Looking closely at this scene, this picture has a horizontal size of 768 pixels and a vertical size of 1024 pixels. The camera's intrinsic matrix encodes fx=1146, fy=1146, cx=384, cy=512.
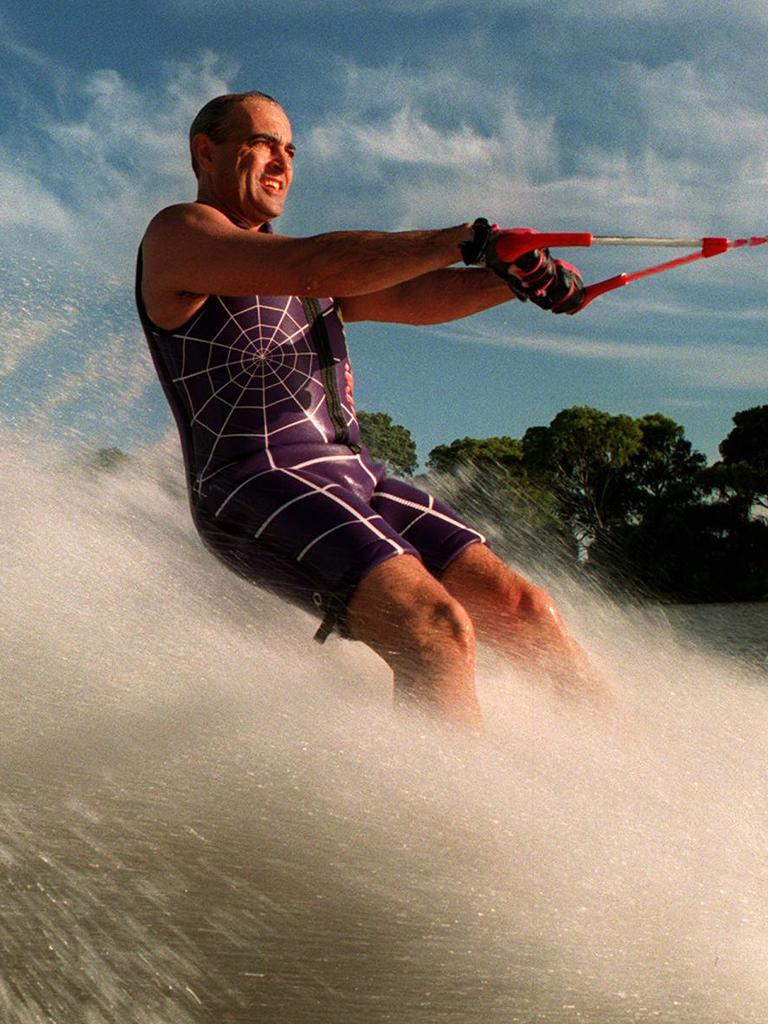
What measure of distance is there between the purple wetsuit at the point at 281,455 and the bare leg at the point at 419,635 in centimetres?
7

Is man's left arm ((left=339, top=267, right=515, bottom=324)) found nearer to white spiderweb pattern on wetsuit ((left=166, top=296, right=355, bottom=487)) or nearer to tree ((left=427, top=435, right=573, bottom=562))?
white spiderweb pattern on wetsuit ((left=166, top=296, right=355, bottom=487))

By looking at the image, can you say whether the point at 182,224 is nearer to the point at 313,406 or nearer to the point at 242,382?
the point at 242,382

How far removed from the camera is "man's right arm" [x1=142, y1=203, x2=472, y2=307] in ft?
9.28

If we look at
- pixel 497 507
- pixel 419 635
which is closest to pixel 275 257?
pixel 419 635

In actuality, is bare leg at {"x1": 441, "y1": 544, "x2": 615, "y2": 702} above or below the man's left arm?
below

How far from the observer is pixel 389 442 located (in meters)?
4.73

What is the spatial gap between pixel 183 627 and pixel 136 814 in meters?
1.08

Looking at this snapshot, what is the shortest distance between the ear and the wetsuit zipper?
0.53m

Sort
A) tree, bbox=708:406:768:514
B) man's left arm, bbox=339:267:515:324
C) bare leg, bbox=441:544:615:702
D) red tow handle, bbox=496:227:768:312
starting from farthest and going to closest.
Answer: tree, bbox=708:406:768:514, man's left arm, bbox=339:267:515:324, bare leg, bbox=441:544:615:702, red tow handle, bbox=496:227:768:312

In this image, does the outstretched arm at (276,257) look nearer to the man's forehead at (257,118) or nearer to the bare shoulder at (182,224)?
the bare shoulder at (182,224)

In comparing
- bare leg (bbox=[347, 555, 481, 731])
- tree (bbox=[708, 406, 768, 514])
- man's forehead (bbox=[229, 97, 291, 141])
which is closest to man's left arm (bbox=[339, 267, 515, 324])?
man's forehead (bbox=[229, 97, 291, 141])

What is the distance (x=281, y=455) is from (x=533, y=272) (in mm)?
879

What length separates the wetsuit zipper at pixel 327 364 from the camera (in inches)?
136

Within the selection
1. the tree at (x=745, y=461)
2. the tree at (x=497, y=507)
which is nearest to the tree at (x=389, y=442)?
the tree at (x=497, y=507)
